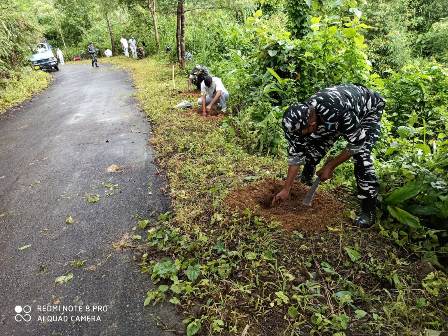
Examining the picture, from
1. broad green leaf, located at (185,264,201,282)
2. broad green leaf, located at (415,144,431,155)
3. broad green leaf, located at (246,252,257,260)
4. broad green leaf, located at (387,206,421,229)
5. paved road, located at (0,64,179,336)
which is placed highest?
broad green leaf, located at (415,144,431,155)

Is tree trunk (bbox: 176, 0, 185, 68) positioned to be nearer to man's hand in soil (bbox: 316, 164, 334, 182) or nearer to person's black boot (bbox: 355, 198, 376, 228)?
man's hand in soil (bbox: 316, 164, 334, 182)

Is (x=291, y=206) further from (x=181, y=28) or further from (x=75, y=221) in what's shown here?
(x=181, y=28)

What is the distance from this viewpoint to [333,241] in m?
3.52

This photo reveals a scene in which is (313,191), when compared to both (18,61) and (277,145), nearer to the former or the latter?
(277,145)

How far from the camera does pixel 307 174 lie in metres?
4.40

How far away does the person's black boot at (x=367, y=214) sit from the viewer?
3.67 metres

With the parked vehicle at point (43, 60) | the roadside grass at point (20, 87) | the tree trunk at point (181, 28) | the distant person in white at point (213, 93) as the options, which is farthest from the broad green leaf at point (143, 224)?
the parked vehicle at point (43, 60)

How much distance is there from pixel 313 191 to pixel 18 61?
13773 millimetres

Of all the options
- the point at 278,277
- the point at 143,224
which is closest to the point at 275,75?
the point at 143,224

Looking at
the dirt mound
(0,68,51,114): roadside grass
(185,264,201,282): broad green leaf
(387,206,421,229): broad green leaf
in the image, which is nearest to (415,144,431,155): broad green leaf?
(387,206,421,229): broad green leaf

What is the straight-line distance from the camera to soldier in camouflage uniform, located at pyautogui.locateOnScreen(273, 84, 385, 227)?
3191 mm

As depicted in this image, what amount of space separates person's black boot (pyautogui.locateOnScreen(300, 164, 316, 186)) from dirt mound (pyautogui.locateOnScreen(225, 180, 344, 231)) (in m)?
0.09

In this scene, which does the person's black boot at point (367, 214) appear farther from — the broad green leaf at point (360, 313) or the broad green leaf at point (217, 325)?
the broad green leaf at point (217, 325)

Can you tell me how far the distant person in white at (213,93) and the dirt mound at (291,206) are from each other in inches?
140
